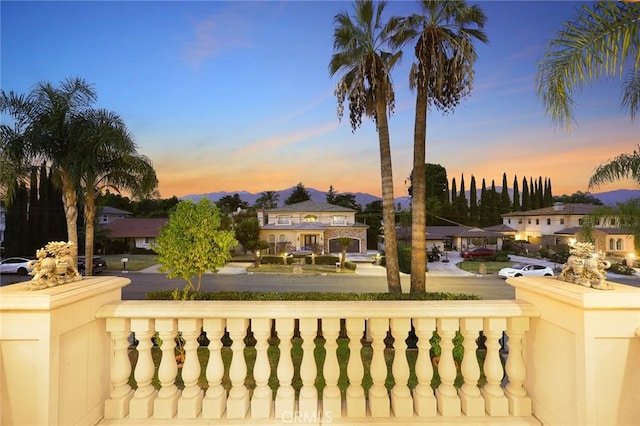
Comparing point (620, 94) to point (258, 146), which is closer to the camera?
point (620, 94)

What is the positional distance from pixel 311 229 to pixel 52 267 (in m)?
32.9

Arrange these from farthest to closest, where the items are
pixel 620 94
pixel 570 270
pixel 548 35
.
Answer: pixel 620 94, pixel 548 35, pixel 570 270

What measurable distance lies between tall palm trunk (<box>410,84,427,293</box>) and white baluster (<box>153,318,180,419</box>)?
29.5ft

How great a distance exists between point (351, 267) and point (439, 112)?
1704 cm

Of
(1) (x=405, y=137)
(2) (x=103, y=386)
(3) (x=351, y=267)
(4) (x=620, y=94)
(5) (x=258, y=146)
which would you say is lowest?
(3) (x=351, y=267)

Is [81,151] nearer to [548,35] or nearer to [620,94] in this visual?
[548,35]

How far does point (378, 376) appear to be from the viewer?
226 centimetres

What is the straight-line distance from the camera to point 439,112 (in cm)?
1033

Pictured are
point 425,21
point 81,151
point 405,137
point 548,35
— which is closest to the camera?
point 548,35

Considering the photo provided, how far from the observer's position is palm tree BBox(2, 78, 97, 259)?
40.1ft

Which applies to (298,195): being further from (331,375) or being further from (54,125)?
(331,375)

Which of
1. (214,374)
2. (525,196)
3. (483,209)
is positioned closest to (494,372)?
(214,374)

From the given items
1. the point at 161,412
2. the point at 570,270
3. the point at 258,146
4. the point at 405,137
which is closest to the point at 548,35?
the point at 570,270

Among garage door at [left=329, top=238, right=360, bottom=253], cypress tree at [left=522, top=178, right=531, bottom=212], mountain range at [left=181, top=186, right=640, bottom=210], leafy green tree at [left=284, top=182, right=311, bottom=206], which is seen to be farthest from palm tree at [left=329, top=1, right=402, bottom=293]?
leafy green tree at [left=284, top=182, right=311, bottom=206]
